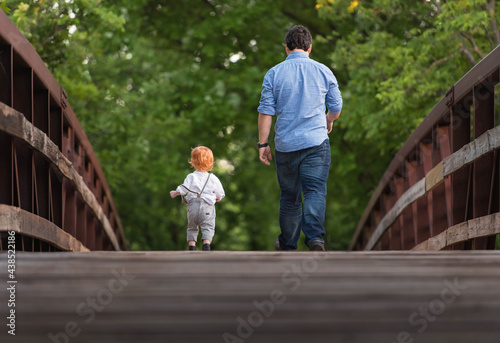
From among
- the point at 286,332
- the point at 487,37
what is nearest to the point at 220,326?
the point at 286,332

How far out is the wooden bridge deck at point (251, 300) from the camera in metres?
3.48

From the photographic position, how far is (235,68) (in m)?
18.5

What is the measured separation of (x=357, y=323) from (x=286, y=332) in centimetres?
30

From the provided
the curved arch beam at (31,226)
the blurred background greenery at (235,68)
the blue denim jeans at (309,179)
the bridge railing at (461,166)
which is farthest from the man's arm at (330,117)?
the blurred background greenery at (235,68)

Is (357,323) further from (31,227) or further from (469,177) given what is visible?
(469,177)

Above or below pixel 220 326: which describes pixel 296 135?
above

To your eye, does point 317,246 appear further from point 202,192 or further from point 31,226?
point 31,226

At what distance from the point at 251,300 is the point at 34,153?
14.8ft

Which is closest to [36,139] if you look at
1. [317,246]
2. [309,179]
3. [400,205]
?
[309,179]

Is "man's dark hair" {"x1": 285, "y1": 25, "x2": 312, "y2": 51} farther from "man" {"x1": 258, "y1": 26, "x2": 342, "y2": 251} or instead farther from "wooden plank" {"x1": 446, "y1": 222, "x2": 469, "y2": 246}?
"wooden plank" {"x1": 446, "y1": 222, "x2": 469, "y2": 246}

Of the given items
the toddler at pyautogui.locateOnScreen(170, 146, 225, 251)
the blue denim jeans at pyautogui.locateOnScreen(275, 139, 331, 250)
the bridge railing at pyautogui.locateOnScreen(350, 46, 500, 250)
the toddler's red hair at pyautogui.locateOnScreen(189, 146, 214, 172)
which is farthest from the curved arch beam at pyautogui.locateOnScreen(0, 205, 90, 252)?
the bridge railing at pyautogui.locateOnScreen(350, 46, 500, 250)

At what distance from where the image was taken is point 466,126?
7836mm

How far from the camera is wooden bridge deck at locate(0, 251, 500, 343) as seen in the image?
3477 millimetres

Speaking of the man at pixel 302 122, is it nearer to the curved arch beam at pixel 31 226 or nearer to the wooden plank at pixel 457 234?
the wooden plank at pixel 457 234
